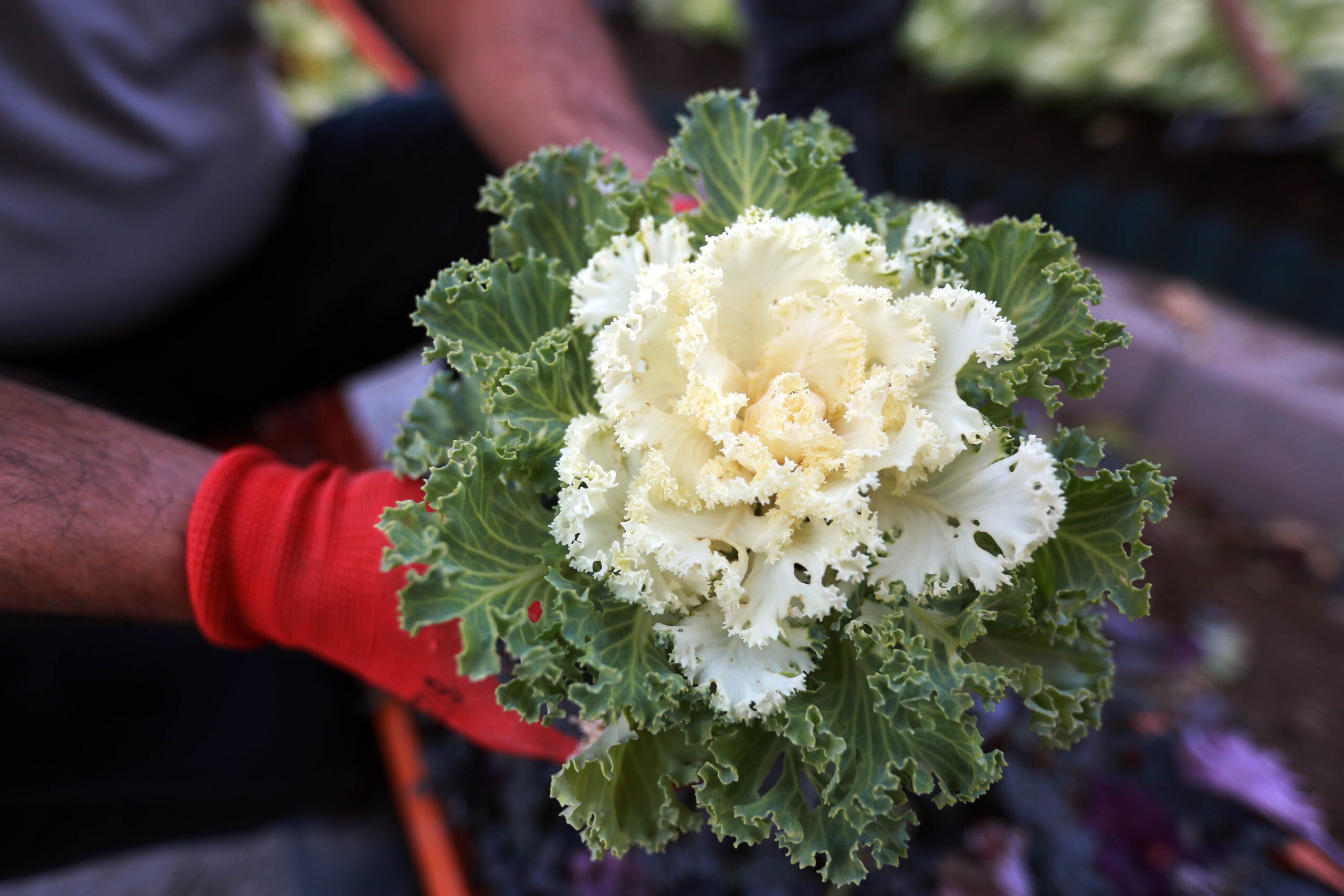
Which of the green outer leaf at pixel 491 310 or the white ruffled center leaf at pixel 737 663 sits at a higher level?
the green outer leaf at pixel 491 310

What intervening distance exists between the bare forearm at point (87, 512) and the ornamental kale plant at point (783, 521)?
440mm

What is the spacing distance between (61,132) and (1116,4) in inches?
181

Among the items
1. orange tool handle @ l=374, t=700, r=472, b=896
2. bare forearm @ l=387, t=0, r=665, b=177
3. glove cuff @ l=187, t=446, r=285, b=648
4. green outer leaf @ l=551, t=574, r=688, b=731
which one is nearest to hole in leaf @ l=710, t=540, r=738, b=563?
green outer leaf @ l=551, t=574, r=688, b=731

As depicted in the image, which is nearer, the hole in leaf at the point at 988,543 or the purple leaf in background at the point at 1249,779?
the hole in leaf at the point at 988,543

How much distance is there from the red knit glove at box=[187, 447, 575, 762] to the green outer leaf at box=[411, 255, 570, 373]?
0.82 feet

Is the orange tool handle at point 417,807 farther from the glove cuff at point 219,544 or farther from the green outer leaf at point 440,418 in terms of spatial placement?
the green outer leaf at point 440,418

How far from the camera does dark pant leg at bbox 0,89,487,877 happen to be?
61.4 inches

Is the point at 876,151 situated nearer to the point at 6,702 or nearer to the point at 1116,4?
the point at 1116,4

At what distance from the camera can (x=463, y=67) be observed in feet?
7.03

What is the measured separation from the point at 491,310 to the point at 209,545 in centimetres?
53

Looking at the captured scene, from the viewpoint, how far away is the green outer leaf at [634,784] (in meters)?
1.02

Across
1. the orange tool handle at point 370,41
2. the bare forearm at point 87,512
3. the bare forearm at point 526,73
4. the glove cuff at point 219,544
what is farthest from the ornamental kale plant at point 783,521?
the orange tool handle at point 370,41

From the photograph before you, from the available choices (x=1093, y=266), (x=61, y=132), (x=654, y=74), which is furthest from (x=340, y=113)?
(x=654, y=74)

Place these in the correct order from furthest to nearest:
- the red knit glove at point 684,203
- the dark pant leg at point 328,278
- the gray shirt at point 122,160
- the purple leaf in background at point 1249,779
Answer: the dark pant leg at point 328,278
the purple leaf in background at point 1249,779
the gray shirt at point 122,160
the red knit glove at point 684,203
